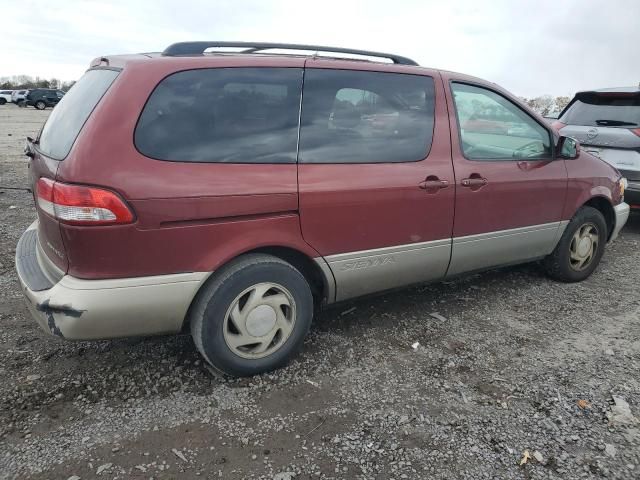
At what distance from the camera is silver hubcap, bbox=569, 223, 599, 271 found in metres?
4.38

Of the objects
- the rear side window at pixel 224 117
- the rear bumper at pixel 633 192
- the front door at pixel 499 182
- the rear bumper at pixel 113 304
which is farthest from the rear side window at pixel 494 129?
the rear bumper at pixel 633 192

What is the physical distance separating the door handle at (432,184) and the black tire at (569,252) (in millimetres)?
1639

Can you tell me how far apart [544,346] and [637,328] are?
2.81ft

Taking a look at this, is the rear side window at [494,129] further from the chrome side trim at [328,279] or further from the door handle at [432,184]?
the chrome side trim at [328,279]

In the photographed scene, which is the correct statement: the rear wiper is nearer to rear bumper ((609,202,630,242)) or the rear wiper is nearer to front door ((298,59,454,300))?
rear bumper ((609,202,630,242))

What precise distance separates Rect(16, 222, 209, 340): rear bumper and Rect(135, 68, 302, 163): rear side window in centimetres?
63

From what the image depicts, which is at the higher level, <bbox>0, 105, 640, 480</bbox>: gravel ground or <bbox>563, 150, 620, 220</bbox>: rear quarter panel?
<bbox>563, 150, 620, 220</bbox>: rear quarter panel

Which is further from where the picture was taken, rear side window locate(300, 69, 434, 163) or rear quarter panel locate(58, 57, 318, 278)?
rear side window locate(300, 69, 434, 163)

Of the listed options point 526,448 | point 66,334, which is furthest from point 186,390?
point 526,448

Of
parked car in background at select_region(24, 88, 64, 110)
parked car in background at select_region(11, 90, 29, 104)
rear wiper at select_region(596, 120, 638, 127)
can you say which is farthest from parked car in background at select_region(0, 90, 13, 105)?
rear wiper at select_region(596, 120, 638, 127)

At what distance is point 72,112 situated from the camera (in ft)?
8.82

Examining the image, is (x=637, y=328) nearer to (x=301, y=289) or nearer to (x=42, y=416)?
(x=301, y=289)

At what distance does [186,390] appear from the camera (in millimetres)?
2738

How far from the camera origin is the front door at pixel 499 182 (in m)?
3.46
